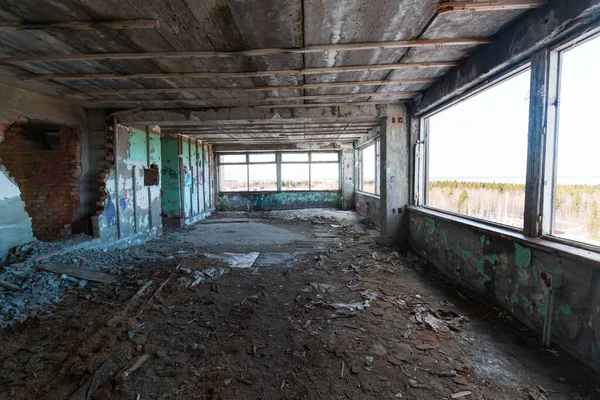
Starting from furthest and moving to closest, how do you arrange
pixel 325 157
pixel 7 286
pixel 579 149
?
pixel 325 157 → pixel 7 286 → pixel 579 149

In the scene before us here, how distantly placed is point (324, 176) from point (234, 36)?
11.0 m

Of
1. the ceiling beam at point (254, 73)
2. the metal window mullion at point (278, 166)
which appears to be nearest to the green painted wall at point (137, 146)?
the ceiling beam at point (254, 73)

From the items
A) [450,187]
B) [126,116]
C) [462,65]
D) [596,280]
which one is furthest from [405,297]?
[126,116]

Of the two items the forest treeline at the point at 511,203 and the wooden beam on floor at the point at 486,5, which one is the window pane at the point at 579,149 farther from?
the wooden beam on floor at the point at 486,5

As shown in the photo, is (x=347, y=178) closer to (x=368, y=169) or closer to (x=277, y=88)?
(x=368, y=169)

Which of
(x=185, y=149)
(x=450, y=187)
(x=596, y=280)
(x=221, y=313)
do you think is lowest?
(x=221, y=313)

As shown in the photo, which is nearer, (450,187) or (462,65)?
(462,65)

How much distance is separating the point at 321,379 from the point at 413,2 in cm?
324

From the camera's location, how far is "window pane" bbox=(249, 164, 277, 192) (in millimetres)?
13570

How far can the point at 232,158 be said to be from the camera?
13586mm

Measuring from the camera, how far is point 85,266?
465 cm

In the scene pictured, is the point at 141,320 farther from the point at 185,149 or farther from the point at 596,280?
the point at 185,149

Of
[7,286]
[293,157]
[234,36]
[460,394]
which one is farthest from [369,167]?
[7,286]

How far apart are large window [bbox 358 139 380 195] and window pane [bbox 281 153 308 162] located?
2.81 m
